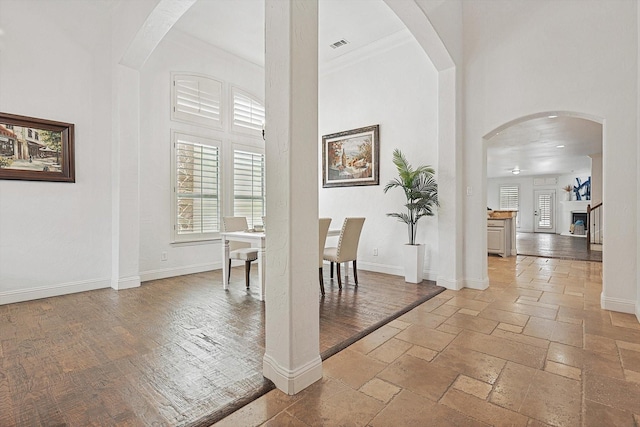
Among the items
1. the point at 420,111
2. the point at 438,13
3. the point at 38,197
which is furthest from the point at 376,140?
the point at 38,197

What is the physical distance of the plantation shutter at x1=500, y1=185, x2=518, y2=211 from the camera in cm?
1448

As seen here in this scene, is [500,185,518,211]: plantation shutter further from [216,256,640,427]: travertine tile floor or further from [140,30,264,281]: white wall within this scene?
[140,30,264,281]: white wall

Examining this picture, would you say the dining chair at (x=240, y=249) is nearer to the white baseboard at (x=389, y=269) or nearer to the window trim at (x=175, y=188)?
the window trim at (x=175, y=188)

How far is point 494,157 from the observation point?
9.70 meters

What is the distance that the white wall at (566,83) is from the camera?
3049 millimetres

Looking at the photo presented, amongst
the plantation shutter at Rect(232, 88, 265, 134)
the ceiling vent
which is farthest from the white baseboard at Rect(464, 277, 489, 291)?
the plantation shutter at Rect(232, 88, 265, 134)

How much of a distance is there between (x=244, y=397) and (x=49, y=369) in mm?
1346

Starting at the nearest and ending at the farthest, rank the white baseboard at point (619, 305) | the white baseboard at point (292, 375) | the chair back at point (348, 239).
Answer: the white baseboard at point (292, 375), the white baseboard at point (619, 305), the chair back at point (348, 239)

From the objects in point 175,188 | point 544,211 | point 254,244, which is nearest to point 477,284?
point 254,244

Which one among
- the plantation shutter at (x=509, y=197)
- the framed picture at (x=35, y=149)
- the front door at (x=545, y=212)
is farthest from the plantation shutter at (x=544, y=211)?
the framed picture at (x=35, y=149)

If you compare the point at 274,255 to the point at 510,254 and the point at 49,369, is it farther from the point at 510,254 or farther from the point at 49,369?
the point at 510,254

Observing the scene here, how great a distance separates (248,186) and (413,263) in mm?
3127

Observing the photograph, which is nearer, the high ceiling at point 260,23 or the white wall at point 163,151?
the high ceiling at point 260,23

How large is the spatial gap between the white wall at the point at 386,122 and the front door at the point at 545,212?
12.4 meters
